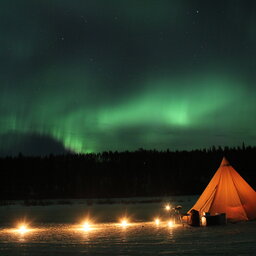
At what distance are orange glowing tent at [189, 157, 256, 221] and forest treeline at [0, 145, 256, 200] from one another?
198ft

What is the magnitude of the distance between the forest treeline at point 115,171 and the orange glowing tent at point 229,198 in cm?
6037

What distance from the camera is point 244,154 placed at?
80.6 m

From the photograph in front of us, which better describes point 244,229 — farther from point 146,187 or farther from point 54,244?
point 146,187

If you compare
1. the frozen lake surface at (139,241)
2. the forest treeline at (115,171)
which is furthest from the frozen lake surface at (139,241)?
the forest treeline at (115,171)

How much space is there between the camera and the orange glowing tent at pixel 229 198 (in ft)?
54.6

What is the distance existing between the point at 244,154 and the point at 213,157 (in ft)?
31.8

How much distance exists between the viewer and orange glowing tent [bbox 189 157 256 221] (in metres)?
16.7

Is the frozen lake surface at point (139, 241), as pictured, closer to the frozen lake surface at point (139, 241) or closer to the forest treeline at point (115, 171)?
the frozen lake surface at point (139, 241)

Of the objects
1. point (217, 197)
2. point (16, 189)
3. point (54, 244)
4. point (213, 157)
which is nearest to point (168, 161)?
point (213, 157)

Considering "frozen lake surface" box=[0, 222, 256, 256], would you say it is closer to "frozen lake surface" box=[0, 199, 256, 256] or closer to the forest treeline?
"frozen lake surface" box=[0, 199, 256, 256]

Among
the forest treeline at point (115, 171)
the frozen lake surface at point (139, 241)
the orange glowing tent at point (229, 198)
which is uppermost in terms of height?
the forest treeline at point (115, 171)

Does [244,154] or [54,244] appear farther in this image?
[244,154]

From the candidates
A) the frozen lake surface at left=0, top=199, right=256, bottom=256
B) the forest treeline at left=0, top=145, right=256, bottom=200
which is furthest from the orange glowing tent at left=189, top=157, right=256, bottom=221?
the forest treeline at left=0, top=145, right=256, bottom=200

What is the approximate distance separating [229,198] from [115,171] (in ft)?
243
